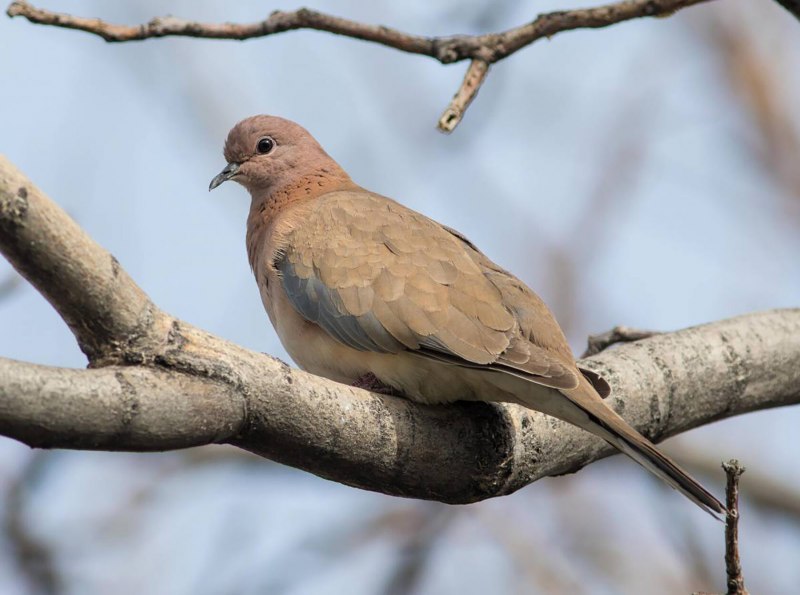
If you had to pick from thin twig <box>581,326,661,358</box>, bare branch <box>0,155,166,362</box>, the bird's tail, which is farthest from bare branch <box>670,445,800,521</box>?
bare branch <box>0,155,166,362</box>

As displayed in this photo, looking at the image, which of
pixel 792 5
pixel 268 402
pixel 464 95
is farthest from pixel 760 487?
pixel 268 402

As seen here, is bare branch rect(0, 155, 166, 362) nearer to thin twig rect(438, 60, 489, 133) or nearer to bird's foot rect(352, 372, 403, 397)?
bird's foot rect(352, 372, 403, 397)

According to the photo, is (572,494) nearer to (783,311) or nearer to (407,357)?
(783,311)

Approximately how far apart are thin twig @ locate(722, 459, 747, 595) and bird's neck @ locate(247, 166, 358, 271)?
7.81 ft

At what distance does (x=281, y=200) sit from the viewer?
5.26m

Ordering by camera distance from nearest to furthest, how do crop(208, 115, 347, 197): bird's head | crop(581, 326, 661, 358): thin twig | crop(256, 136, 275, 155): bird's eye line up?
crop(581, 326, 661, 358): thin twig < crop(208, 115, 347, 197): bird's head < crop(256, 136, 275, 155): bird's eye

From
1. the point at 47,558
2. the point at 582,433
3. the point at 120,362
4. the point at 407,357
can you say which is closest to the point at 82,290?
the point at 120,362

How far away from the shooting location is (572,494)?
7.54 meters

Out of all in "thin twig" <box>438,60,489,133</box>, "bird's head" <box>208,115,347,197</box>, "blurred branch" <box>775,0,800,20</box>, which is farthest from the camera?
"bird's head" <box>208,115,347,197</box>

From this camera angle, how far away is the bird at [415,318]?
A: 356 centimetres

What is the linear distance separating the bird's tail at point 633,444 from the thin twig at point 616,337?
1.11 m

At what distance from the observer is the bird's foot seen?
3903mm

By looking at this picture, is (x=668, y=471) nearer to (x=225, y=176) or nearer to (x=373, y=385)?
(x=373, y=385)

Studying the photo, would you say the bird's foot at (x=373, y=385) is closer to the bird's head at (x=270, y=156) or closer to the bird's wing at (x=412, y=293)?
the bird's wing at (x=412, y=293)
